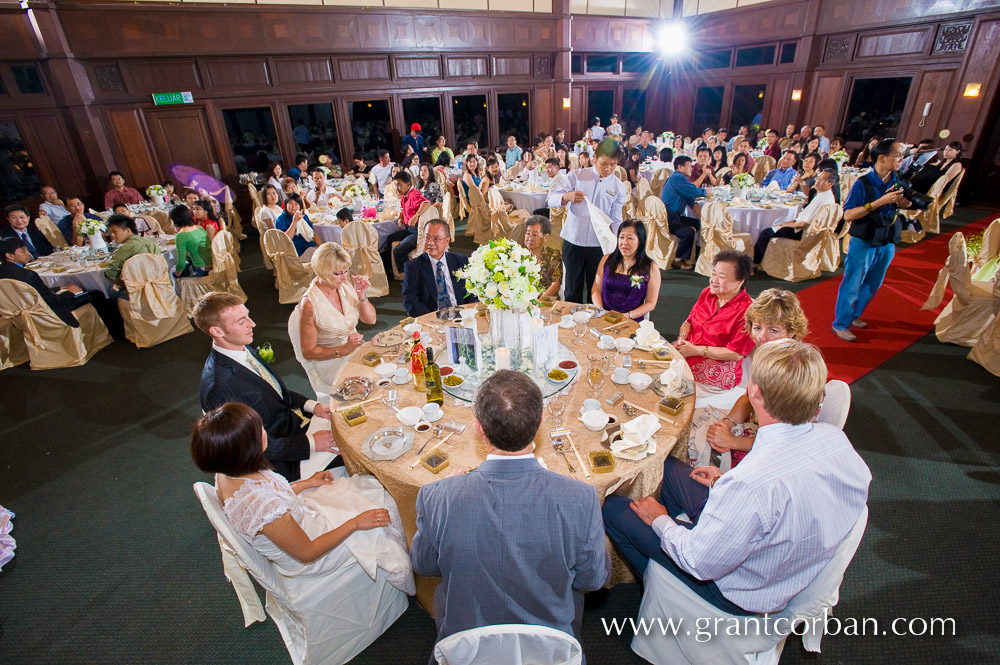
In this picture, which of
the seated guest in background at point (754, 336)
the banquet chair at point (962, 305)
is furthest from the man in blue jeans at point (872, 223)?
the seated guest in background at point (754, 336)

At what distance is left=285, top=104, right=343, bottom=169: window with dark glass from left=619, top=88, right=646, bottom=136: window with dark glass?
959 centimetres

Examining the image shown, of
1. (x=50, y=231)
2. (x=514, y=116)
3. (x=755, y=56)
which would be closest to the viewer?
(x=50, y=231)

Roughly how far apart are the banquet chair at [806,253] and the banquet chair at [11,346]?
942 cm

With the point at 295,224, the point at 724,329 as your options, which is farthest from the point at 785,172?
the point at 295,224

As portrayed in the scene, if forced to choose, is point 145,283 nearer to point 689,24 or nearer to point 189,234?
point 189,234

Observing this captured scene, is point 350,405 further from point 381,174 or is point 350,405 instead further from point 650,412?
point 381,174

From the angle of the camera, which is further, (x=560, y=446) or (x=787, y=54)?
(x=787, y=54)

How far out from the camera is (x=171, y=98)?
360 inches

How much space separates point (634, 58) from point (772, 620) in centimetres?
1715

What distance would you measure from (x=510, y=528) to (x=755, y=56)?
16.2 metres

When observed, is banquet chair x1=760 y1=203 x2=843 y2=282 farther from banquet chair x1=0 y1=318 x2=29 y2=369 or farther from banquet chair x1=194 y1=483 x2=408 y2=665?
banquet chair x1=0 y1=318 x2=29 y2=369

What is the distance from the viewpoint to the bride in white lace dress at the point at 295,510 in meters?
1.78

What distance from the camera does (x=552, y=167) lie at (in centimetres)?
886

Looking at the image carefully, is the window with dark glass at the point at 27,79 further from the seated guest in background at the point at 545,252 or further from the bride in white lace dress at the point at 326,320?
the seated guest in background at the point at 545,252
